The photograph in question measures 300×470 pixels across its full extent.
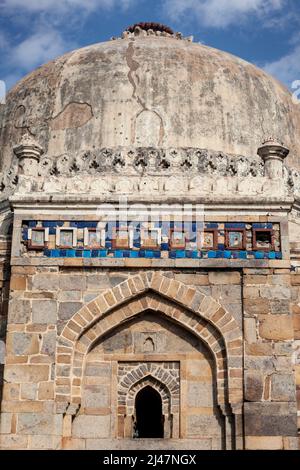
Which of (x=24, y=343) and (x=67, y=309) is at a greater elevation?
(x=67, y=309)

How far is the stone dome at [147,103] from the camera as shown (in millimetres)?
12039

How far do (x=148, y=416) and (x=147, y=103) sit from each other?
4.42 metres

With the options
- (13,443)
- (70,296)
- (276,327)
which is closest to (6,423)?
(13,443)

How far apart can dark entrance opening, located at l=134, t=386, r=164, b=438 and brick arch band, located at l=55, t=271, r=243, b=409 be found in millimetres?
828

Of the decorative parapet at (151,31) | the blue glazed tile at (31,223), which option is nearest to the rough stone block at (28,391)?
the blue glazed tile at (31,223)

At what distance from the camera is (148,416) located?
9.95m

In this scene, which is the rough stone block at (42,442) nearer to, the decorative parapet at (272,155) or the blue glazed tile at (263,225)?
the blue glazed tile at (263,225)

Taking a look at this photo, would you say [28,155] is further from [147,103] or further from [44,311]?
[147,103]

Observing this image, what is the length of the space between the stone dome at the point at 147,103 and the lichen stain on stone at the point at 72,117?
0.04ft

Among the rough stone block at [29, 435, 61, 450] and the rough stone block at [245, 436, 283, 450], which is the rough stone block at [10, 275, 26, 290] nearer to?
the rough stone block at [29, 435, 61, 450]

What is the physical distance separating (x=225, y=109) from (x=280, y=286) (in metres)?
3.69

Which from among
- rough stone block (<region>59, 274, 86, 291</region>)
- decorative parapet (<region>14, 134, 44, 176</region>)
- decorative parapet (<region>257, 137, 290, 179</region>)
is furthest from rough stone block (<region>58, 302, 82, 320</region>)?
decorative parapet (<region>257, 137, 290, 179</region>)

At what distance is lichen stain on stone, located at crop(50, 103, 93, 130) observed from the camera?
12.2 meters

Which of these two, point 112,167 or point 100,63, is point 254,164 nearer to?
point 112,167
